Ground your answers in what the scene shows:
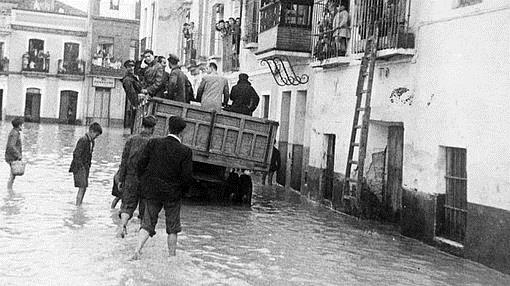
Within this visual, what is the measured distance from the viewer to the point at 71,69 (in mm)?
55969

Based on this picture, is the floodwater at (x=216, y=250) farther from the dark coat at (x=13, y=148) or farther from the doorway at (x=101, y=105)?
the doorway at (x=101, y=105)

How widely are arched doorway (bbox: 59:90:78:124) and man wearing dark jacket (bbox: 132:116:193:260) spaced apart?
1894 inches

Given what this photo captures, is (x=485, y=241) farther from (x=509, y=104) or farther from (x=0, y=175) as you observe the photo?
(x=0, y=175)

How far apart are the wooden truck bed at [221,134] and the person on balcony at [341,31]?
8.80ft

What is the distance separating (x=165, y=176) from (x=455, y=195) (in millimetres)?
4894

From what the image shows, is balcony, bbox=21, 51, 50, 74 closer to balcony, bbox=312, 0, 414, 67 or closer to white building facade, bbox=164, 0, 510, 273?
white building facade, bbox=164, 0, 510, 273

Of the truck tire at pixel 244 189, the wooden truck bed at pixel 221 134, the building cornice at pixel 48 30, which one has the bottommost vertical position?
the truck tire at pixel 244 189

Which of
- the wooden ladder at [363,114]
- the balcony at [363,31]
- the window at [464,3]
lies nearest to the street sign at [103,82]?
the balcony at [363,31]

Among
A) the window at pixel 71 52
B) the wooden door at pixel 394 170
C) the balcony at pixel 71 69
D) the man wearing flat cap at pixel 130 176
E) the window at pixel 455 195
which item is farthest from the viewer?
the window at pixel 71 52

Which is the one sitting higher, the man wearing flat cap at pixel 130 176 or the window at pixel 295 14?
the window at pixel 295 14

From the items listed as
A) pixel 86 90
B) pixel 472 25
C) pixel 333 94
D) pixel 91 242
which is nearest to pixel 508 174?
pixel 472 25

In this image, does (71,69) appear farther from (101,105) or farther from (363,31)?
(363,31)

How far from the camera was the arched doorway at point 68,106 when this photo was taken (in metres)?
55.9

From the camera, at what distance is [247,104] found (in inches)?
659
